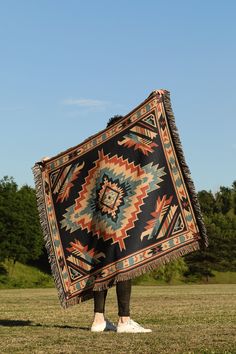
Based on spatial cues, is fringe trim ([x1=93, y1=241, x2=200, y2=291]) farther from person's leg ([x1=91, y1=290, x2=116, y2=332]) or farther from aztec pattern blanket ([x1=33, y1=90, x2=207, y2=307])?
person's leg ([x1=91, y1=290, x2=116, y2=332])

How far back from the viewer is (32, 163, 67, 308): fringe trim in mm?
12688

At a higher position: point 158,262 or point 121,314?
point 158,262

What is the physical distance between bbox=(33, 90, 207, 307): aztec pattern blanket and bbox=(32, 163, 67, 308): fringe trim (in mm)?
24

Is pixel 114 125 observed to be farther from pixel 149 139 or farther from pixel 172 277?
pixel 172 277

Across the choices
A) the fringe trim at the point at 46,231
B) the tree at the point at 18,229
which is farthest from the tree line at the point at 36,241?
the fringe trim at the point at 46,231

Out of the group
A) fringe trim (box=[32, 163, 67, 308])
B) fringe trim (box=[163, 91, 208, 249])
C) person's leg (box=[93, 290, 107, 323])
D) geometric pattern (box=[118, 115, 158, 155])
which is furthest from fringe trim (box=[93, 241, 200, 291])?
geometric pattern (box=[118, 115, 158, 155])

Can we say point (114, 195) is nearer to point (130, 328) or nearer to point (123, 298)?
point (123, 298)

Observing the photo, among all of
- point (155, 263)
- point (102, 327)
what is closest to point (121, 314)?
point (102, 327)

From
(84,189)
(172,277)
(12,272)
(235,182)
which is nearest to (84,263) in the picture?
(84,189)

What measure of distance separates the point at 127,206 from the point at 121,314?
168cm

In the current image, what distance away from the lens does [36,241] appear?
105062 mm

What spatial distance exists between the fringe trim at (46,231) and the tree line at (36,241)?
74384mm

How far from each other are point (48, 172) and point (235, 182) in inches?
7325

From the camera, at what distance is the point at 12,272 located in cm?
10525
